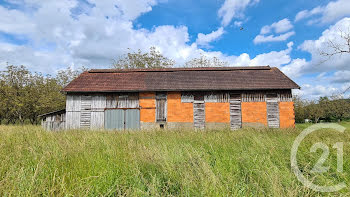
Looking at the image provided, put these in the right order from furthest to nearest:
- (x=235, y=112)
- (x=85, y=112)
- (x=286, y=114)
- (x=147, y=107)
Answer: (x=147, y=107)
(x=85, y=112)
(x=235, y=112)
(x=286, y=114)

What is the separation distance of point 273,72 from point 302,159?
14.8m

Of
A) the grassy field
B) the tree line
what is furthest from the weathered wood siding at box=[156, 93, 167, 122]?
the tree line

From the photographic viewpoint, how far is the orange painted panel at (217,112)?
14.5 metres

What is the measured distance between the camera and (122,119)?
14648 mm

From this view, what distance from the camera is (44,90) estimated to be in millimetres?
23500

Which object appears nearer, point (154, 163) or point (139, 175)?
point (139, 175)

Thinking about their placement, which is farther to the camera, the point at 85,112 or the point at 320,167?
the point at 85,112

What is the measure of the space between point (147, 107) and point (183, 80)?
4465 mm

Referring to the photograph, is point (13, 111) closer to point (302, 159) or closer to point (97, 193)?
point (97, 193)

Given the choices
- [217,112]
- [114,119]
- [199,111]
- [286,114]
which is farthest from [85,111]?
[286,114]

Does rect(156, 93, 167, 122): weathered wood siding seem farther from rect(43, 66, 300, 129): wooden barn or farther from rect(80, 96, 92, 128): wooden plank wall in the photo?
rect(80, 96, 92, 128): wooden plank wall

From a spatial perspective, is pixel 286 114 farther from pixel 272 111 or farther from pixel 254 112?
pixel 254 112

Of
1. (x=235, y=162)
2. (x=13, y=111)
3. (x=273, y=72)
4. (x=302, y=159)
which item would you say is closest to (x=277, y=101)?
(x=273, y=72)

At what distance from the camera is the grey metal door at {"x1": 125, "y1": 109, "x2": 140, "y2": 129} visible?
14.6m
